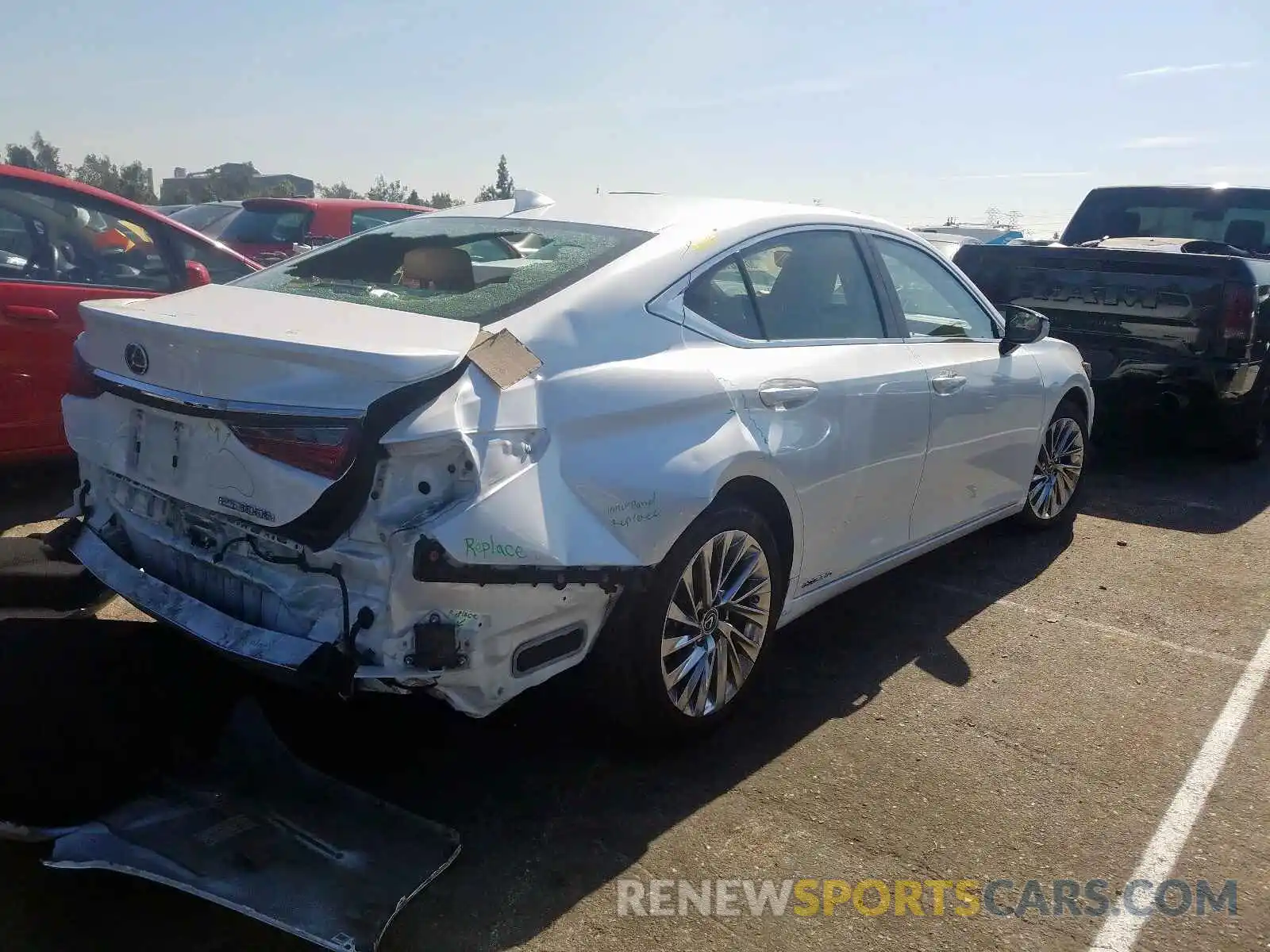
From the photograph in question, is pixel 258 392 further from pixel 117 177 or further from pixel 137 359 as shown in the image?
pixel 117 177

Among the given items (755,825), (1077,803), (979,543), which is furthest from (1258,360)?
(755,825)

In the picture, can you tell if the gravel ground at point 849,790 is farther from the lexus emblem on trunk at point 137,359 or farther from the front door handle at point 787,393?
the lexus emblem on trunk at point 137,359

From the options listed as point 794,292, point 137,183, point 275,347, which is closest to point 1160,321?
point 794,292

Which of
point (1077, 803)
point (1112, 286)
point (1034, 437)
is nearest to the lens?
point (1077, 803)

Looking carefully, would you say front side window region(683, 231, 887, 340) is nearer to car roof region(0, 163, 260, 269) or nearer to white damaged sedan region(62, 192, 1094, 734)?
white damaged sedan region(62, 192, 1094, 734)

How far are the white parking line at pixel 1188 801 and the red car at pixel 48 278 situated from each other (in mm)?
4822

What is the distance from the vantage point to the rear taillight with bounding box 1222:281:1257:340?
21.6 feet

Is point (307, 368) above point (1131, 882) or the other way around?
above

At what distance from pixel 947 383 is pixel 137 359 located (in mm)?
2921

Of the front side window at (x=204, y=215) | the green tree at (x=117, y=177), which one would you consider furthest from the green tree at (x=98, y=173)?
the front side window at (x=204, y=215)

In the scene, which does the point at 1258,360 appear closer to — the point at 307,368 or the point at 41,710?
the point at 307,368

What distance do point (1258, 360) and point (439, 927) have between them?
666 cm

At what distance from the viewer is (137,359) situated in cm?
288

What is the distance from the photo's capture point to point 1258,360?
699 centimetres
